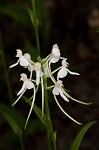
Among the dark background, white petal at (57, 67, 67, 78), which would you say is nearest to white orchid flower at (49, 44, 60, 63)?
white petal at (57, 67, 67, 78)

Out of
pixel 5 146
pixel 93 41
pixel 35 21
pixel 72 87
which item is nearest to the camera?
pixel 35 21

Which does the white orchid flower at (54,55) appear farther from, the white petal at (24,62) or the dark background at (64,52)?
the dark background at (64,52)

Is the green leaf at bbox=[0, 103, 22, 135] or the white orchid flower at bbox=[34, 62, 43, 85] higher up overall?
the white orchid flower at bbox=[34, 62, 43, 85]

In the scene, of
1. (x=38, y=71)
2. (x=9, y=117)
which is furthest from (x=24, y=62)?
(x=9, y=117)

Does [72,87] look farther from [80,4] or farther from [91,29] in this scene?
[80,4]

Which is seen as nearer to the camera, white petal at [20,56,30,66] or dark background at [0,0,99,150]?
white petal at [20,56,30,66]

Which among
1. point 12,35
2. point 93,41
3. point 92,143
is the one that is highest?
point 12,35

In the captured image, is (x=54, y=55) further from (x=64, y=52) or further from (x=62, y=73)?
(x=64, y=52)

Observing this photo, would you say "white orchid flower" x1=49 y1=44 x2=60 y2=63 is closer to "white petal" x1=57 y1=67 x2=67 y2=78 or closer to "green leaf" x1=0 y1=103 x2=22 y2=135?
"white petal" x1=57 y1=67 x2=67 y2=78

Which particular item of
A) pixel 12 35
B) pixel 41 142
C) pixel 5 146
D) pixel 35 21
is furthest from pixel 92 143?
pixel 12 35
